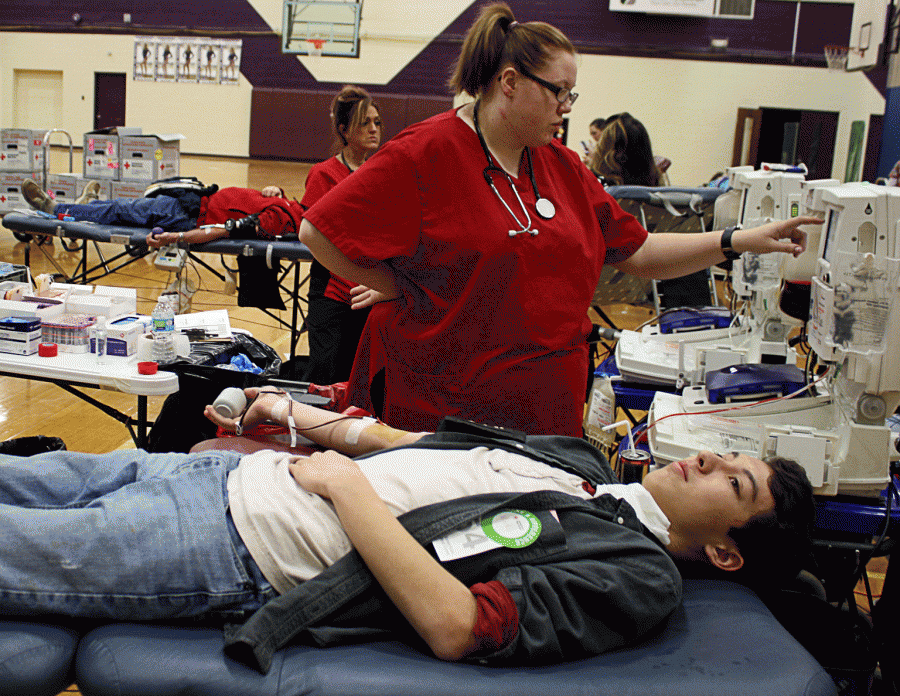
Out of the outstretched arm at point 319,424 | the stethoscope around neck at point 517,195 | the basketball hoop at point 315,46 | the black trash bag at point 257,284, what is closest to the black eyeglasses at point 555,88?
the stethoscope around neck at point 517,195

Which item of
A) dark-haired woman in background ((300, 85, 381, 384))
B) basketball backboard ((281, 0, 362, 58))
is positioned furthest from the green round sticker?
basketball backboard ((281, 0, 362, 58))

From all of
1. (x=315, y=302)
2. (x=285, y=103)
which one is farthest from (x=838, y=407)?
(x=285, y=103)

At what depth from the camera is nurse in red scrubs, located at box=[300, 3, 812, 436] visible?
1.73 m

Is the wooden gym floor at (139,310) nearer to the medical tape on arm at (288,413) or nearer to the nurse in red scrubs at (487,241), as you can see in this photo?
the medical tape on arm at (288,413)

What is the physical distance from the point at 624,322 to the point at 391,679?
17.6 ft

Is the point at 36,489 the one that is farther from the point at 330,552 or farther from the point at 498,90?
the point at 498,90

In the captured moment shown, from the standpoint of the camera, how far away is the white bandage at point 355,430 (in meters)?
1.77

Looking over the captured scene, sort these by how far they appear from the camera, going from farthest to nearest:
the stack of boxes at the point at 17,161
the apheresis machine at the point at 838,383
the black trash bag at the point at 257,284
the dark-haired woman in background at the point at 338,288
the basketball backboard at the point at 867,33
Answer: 1. the basketball backboard at the point at 867,33
2. the stack of boxes at the point at 17,161
3. the black trash bag at the point at 257,284
4. the dark-haired woman in background at the point at 338,288
5. the apheresis machine at the point at 838,383

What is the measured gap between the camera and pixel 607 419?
92.4 inches

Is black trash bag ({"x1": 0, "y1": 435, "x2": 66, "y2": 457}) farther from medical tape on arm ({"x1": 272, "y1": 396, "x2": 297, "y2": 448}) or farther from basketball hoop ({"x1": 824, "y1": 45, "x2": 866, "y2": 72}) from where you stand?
basketball hoop ({"x1": 824, "y1": 45, "x2": 866, "y2": 72})

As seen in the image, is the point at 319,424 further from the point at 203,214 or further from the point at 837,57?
the point at 837,57

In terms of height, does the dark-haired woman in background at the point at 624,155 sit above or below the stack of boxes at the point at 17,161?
above

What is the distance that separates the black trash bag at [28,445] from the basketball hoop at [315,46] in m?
12.7

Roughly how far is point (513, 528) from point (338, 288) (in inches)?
82.3
